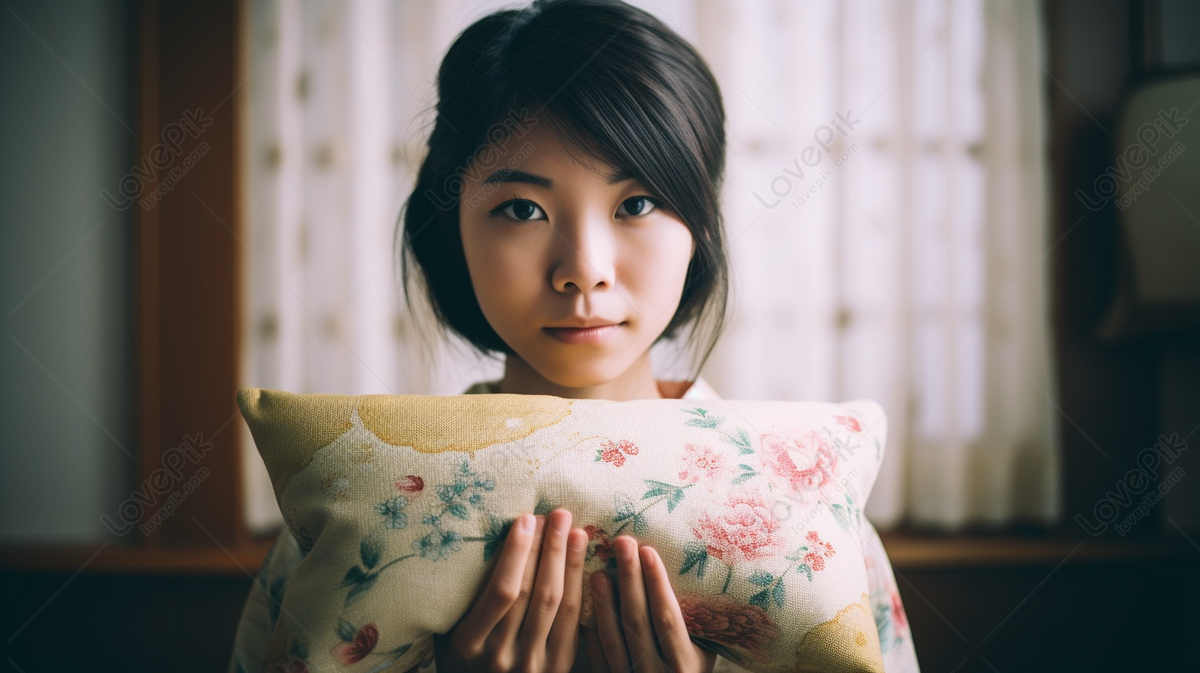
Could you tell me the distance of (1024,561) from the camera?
1.24 meters

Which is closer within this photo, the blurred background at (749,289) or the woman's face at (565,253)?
the woman's face at (565,253)

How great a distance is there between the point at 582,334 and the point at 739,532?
0.72 ft

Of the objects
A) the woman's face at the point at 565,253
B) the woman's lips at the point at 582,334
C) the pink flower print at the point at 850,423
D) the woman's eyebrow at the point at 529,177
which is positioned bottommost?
the pink flower print at the point at 850,423

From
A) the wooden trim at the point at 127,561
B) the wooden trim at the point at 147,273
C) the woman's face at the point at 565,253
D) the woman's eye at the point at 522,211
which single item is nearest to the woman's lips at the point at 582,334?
the woman's face at the point at 565,253

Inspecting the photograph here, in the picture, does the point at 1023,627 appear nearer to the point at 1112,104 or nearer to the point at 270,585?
the point at 1112,104

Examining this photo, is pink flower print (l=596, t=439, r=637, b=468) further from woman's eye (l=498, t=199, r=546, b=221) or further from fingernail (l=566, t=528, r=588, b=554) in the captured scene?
woman's eye (l=498, t=199, r=546, b=221)

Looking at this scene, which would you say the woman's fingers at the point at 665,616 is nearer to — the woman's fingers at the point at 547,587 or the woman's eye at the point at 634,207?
the woman's fingers at the point at 547,587

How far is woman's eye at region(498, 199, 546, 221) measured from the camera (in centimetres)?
53

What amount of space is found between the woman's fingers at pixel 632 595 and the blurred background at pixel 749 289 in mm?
840

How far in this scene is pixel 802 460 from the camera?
1.55 feet

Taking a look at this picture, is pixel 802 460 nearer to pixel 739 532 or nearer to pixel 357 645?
pixel 739 532

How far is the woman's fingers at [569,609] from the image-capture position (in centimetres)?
44

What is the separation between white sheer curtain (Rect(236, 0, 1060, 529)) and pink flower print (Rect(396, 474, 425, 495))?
0.85 meters

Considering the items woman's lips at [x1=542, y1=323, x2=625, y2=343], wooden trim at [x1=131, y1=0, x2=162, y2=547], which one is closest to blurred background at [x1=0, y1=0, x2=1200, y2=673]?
wooden trim at [x1=131, y1=0, x2=162, y2=547]
